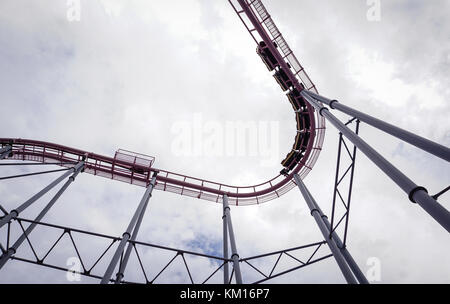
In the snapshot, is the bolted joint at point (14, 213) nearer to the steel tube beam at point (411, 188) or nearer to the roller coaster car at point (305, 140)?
the steel tube beam at point (411, 188)

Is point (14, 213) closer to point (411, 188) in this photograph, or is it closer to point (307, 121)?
point (411, 188)

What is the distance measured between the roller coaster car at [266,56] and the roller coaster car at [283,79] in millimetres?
361

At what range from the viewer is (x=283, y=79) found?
11.6m

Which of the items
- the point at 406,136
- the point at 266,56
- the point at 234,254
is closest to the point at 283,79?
the point at 266,56

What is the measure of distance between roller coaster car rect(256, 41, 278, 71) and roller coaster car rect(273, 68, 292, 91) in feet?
1.18

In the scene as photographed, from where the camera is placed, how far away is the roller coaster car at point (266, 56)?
11094mm

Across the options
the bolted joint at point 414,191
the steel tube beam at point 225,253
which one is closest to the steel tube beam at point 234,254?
the steel tube beam at point 225,253

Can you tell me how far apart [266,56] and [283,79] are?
4.50 feet

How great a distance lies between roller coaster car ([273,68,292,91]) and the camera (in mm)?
11533
